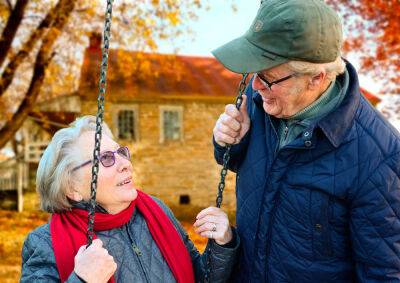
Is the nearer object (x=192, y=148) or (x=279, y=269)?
(x=279, y=269)

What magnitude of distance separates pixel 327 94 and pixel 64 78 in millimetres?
11090

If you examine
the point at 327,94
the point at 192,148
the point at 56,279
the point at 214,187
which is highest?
the point at 327,94

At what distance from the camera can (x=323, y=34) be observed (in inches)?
68.8

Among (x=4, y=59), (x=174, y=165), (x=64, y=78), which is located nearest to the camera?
(x=4, y=59)

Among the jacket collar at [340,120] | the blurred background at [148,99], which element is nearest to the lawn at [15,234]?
the blurred background at [148,99]

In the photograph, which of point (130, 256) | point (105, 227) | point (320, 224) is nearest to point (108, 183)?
point (105, 227)

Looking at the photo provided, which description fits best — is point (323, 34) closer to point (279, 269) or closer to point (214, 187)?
point (279, 269)

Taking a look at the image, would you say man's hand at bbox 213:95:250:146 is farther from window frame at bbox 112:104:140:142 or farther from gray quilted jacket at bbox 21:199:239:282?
window frame at bbox 112:104:140:142

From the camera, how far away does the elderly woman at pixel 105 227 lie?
6.46 ft

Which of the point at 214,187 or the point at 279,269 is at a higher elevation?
the point at 279,269

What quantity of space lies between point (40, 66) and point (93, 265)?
32.4 feet

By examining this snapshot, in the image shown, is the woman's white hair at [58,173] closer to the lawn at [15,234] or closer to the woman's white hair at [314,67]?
the woman's white hair at [314,67]

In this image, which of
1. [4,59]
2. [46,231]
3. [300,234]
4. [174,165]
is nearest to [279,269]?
[300,234]

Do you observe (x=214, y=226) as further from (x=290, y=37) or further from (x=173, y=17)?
(x=173, y=17)
